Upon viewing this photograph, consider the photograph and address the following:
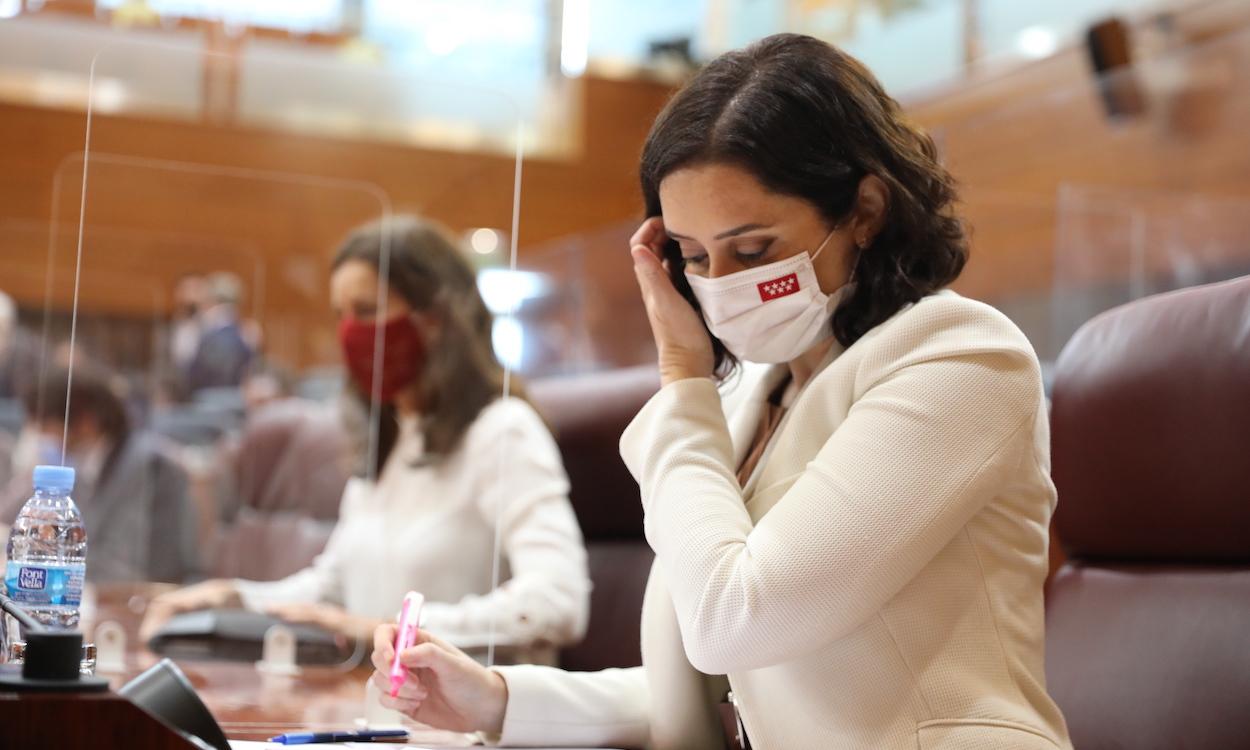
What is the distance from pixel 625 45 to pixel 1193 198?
14.0 feet

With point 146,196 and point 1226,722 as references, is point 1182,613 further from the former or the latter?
point 146,196

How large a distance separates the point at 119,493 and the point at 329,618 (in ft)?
3.63

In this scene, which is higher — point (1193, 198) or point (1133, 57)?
point (1133, 57)

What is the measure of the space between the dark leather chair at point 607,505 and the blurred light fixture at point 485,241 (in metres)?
0.37

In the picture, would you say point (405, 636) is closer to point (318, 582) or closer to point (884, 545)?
point (884, 545)

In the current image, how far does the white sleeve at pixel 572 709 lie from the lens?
52.2 inches

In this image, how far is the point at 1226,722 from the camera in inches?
49.8

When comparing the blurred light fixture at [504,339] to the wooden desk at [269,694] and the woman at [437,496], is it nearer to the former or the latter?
the woman at [437,496]

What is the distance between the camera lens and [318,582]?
237 cm

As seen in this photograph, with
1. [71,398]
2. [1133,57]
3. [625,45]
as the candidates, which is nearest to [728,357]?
[71,398]

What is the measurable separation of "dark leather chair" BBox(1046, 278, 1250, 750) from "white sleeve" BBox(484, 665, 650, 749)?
43 centimetres

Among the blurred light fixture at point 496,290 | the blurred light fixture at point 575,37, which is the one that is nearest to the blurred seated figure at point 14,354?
the blurred light fixture at point 496,290

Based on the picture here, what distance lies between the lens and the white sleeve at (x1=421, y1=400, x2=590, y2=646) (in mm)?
1937

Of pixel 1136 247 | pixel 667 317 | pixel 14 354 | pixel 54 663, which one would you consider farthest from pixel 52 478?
pixel 1136 247
